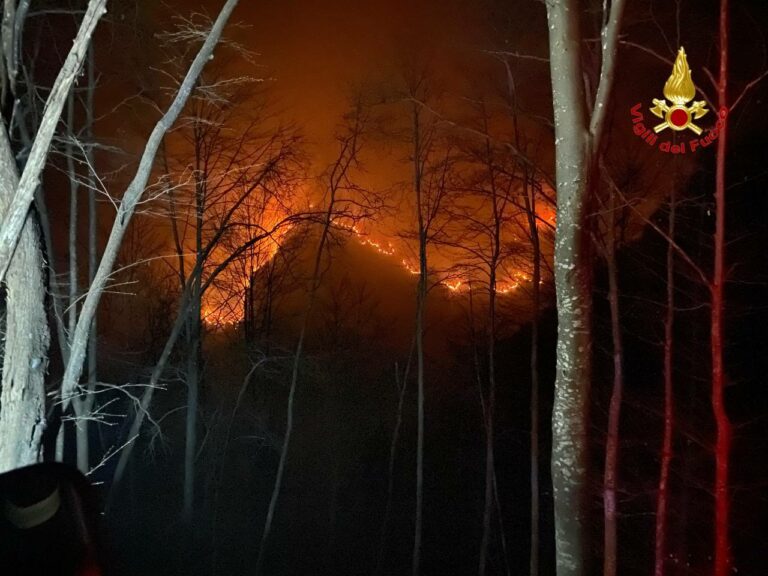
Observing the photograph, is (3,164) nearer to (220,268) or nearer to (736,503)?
(220,268)

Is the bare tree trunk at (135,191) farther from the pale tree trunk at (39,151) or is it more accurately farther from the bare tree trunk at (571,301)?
the bare tree trunk at (571,301)

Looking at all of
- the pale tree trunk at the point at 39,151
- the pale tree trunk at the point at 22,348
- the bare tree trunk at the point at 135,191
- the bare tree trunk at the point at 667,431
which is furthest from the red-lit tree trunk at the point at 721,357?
the pale tree trunk at the point at 22,348

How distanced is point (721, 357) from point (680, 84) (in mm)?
5021

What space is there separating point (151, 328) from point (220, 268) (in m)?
8.56

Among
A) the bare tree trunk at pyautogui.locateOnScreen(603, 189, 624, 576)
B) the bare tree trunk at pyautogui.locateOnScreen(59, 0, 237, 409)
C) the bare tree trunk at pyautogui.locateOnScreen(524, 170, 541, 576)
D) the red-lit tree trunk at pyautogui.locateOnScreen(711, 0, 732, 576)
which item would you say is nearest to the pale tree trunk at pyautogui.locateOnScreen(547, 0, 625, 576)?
the bare tree trunk at pyautogui.locateOnScreen(59, 0, 237, 409)

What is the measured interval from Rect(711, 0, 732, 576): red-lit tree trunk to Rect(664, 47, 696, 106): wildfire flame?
493 mm

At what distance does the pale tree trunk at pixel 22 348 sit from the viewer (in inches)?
260

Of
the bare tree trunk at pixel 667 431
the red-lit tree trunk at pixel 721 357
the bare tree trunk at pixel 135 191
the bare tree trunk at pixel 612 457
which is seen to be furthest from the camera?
the bare tree trunk at pixel 667 431

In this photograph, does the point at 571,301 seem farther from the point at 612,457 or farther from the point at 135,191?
the point at 612,457

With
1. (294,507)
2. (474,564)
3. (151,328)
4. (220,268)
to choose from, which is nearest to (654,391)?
(474,564)

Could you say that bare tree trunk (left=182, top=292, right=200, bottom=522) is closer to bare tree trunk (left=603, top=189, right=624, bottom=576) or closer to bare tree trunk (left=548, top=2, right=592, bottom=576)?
bare tree trunk (left=603, top=189, right=624, bottom=576)

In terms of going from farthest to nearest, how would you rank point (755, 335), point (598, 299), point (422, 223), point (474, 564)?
point (474, 564)
point (422, 223)
point (598, 299)
point (755, 335)

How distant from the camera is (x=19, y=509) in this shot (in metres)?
2.98

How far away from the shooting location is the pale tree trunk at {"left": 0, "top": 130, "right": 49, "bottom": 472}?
6598 millimetres
